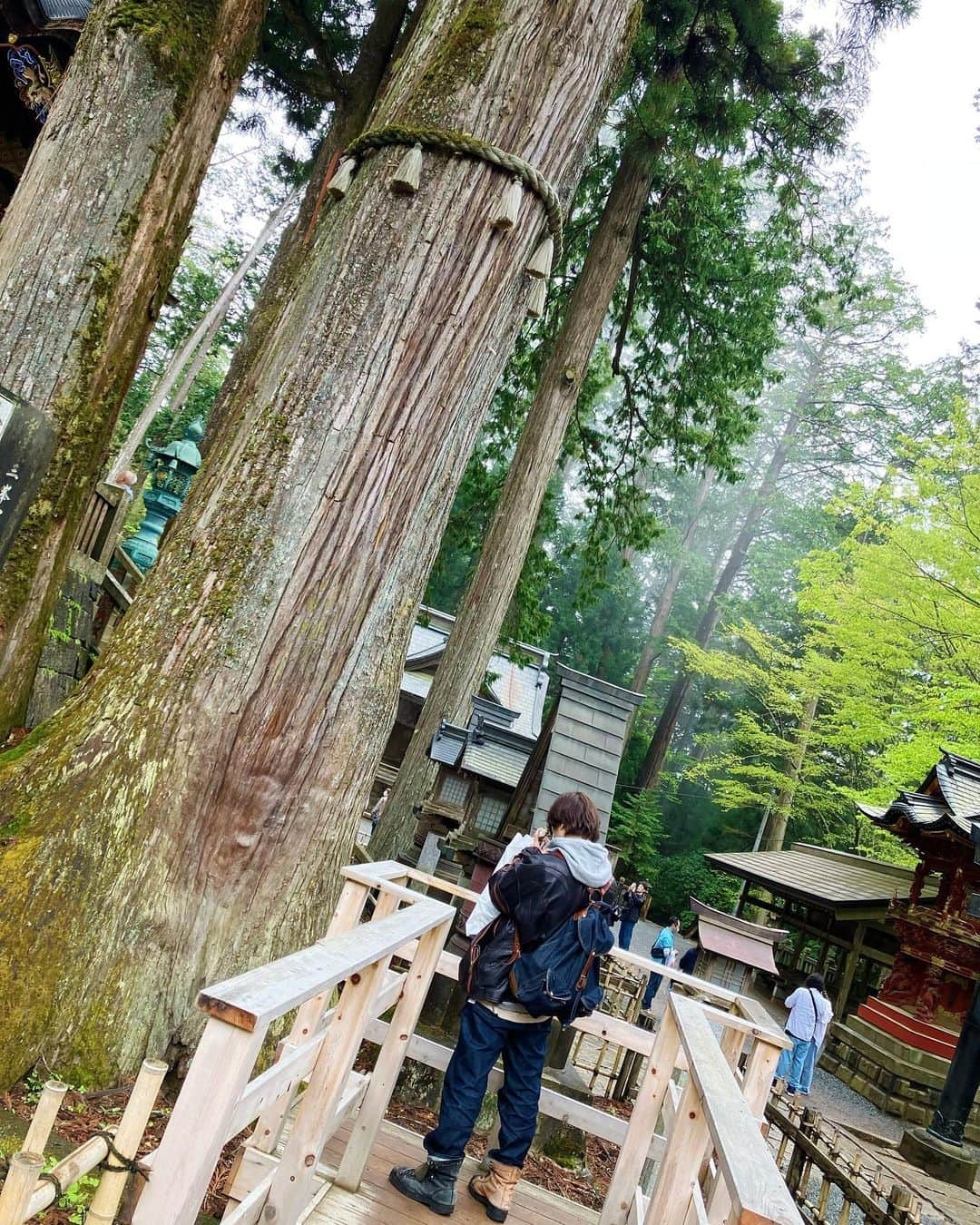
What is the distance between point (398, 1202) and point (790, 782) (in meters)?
21.1

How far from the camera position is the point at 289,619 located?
10.8 feet

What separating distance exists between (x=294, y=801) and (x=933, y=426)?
30.6 meters

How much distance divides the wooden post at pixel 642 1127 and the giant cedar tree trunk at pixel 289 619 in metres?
1.43

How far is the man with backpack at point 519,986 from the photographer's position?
3.06 metres

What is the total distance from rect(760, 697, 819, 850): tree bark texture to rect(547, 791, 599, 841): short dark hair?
66.9ft

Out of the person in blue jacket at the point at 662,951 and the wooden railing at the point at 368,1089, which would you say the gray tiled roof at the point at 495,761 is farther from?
the person in blue jacket at the point at 662,951

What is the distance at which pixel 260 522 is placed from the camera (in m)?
3.31

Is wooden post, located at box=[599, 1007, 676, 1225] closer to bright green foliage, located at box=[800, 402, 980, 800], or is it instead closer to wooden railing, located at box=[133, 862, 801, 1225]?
wooden railing, located at box=[133, 862, 801, 1225]

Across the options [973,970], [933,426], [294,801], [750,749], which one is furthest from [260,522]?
[933,426]

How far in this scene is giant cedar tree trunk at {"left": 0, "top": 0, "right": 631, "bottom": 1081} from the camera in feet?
9.57

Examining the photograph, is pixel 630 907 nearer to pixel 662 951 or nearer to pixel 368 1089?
pixel 662 951

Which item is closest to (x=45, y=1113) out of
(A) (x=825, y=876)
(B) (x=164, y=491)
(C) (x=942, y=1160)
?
(C) (x=942, y=1160)

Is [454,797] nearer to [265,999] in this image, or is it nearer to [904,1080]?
[265,999]

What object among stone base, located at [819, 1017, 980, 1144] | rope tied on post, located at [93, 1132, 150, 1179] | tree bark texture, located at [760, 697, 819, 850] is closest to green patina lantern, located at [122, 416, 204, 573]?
rope tied on post, located at [93, 1132, 150, 1179]
